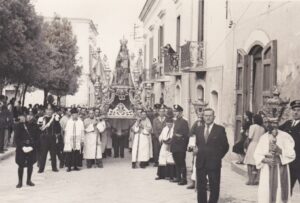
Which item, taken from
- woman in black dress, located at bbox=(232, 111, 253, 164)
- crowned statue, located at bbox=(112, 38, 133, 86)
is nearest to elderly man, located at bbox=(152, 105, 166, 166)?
woman in black dress, located at bbox=(232, 111, 253, 164)

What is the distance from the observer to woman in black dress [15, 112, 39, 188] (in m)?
9.96

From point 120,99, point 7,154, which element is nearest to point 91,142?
point 120,99

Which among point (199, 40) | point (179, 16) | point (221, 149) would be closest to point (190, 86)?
point (199, 40)

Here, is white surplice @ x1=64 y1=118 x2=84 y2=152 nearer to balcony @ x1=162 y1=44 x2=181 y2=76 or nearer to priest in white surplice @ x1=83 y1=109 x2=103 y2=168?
priest in white surplice @ x1=83 y1=109 x2=103 y2=168

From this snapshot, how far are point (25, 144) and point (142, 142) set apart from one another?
4.38 metres

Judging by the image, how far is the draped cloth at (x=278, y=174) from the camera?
6.85 m

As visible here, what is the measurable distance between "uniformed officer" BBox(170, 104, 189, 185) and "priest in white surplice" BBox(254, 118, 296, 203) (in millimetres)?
3764

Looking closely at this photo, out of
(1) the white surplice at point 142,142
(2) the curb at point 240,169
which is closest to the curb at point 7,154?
(1) the white surplice at point 142,142

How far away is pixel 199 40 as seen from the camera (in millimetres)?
18188

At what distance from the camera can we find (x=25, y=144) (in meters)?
10.0

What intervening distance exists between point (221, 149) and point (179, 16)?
14.7 meters

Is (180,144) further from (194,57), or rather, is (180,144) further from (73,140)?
(194,57)

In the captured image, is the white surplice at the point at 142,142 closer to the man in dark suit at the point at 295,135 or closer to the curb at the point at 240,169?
the curb at the point at 240,169

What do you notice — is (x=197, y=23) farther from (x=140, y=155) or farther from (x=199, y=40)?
(x=140, y=155)
